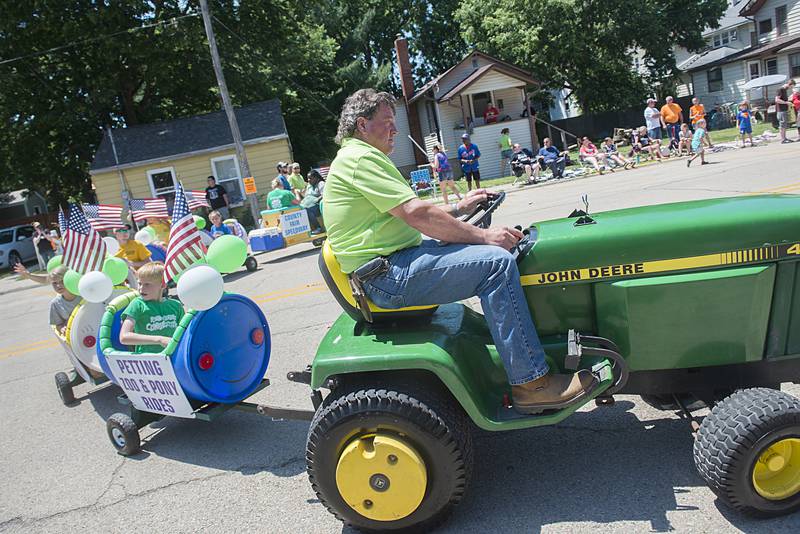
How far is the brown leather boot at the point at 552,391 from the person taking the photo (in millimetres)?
2607

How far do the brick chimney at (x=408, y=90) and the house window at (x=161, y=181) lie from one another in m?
13.5

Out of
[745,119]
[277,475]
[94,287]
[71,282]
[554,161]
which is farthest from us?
[554,161]

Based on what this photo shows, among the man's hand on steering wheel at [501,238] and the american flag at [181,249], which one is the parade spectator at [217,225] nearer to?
the american flag at [181,249]

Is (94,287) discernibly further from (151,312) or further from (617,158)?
(617,158)

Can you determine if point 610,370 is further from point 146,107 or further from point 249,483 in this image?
point 146,107

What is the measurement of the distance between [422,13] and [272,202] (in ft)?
112

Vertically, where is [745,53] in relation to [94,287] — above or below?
above

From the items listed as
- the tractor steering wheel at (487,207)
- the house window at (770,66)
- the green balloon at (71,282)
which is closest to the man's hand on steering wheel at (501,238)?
the tractor steering wheel at (487,207)

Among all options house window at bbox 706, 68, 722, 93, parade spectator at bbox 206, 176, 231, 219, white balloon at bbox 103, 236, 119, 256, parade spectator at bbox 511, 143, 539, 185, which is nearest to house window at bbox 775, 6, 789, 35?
house window at bbox 706, 68, 722, 93

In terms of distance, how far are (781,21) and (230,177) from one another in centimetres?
3435

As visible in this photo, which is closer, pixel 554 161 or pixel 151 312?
pixel 151 312

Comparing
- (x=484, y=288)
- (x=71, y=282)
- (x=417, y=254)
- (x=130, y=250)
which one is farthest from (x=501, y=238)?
(x=130, y=250)

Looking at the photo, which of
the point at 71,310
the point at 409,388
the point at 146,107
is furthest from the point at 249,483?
the point at 146,107

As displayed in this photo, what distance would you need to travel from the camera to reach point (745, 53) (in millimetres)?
35281
